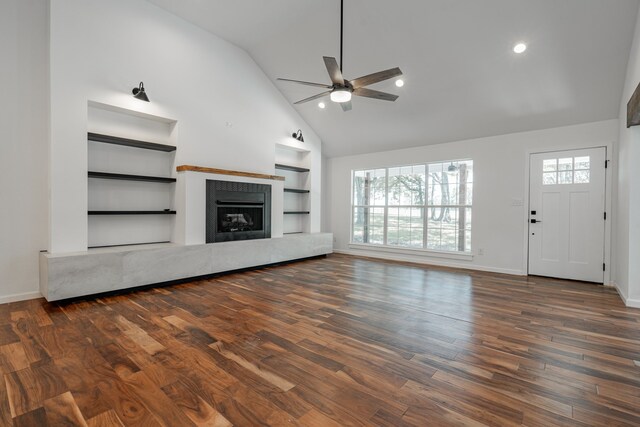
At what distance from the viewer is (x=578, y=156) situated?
4.85m

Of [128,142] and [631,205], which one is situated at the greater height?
[128,142]

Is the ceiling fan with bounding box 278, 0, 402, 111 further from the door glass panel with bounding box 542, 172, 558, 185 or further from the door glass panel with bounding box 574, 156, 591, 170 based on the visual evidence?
the door glass panel with bounding box 574, 156, 591, 170

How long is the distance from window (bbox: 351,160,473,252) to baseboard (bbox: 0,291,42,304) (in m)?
5.76

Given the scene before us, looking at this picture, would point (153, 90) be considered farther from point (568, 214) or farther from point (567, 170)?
point (568, 214)

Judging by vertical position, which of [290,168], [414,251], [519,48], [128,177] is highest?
[519,48]

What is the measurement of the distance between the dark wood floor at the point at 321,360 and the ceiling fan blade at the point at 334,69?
8.35ft

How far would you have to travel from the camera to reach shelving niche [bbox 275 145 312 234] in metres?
6.82

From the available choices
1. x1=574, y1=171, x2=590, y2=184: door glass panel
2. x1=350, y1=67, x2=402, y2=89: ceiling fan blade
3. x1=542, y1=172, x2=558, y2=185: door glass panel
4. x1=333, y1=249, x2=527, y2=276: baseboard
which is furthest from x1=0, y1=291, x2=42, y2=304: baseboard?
x1=574, y1=171, x2=590, y2=184: door glass panel

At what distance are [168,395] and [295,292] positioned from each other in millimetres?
2317

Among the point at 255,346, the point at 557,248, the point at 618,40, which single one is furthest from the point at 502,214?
the point at 255,346

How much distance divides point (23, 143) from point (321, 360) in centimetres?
431

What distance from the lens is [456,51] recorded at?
431 cm

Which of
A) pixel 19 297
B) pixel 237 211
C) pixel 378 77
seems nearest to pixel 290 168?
pixel 237 211

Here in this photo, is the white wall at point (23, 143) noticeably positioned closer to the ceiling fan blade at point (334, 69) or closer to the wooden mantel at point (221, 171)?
the wooden mantel at point (221, 171)
